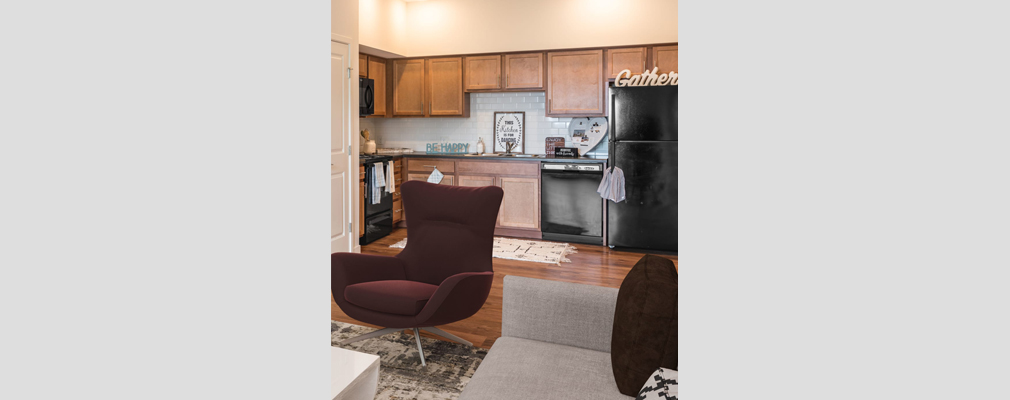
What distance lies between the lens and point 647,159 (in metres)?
4.88

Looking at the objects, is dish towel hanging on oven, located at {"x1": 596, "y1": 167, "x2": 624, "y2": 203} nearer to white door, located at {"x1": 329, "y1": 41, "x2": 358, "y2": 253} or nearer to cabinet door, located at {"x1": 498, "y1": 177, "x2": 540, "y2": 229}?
cabinet door, located at {"x1": 498, "y1": 177, "x2": 540, "y2": 229}

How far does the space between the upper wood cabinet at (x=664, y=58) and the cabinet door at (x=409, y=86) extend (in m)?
2.61

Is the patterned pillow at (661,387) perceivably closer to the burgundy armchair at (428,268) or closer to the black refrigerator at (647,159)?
the burgundy armchair at (428,268)

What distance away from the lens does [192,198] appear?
0.18 m

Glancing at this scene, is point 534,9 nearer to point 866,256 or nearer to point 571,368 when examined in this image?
point 571,368

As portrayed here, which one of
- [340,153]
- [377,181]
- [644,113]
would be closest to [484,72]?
[377,181]

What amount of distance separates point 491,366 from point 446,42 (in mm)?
4987

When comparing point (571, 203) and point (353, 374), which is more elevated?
point (571, 203)

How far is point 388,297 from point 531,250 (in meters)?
2.74

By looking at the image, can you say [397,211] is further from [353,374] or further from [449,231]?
[353,374]

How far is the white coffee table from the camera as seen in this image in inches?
66.0

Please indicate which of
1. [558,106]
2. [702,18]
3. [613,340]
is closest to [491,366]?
[613,340]

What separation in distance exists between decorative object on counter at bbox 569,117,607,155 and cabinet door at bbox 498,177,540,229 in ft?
2.42

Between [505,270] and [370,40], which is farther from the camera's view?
[370,40]
